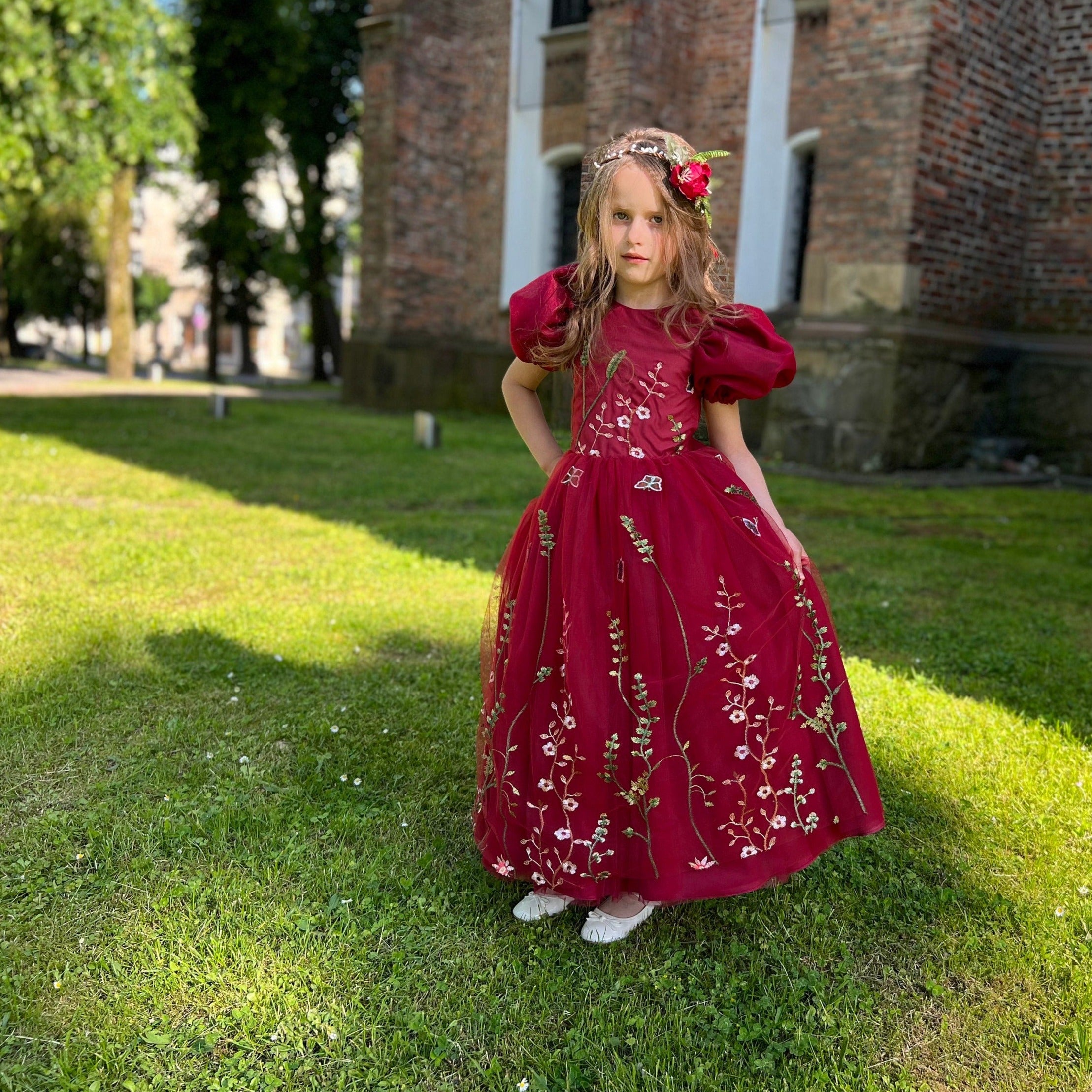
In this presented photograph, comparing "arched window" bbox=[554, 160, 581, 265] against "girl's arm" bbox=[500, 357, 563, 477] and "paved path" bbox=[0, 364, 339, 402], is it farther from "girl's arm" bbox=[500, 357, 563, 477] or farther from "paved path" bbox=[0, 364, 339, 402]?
"girl's arm" bbox=[500, 357, 563, 477]

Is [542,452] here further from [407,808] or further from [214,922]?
[214,922]

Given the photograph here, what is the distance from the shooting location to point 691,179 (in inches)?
92.3

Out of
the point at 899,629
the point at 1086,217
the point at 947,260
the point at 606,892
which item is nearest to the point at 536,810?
the point at 606,892

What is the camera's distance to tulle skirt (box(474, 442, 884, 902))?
226 centimetres

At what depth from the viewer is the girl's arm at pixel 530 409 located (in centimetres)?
262

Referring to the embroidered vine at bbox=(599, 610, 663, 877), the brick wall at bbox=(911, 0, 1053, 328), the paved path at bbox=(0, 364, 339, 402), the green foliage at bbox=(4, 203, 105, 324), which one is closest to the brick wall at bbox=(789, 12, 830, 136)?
the brick wall at bbox=(911, 0, 1053, 328)

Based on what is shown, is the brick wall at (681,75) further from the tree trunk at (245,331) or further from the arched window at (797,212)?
the tree trunk at (245,331)

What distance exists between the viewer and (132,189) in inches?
850

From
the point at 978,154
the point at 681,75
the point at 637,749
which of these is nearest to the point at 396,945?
the point at 637,749

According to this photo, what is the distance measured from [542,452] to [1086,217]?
32.4ft

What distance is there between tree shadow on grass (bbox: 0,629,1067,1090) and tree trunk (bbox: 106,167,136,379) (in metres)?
20.8

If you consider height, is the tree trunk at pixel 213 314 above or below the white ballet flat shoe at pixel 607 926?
above

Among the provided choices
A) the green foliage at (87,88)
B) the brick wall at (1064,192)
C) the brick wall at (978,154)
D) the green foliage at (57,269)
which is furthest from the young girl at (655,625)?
the green foliage at (57,269)

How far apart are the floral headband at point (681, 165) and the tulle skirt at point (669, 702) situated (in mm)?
612
